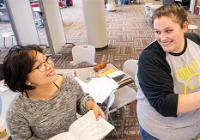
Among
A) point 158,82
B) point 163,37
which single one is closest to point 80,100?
point 158,82

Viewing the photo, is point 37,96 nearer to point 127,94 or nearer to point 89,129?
point 89,129

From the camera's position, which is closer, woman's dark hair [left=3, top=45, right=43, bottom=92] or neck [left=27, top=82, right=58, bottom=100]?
woman's dark hair [left=3, top=45, right=43, bottom=92]

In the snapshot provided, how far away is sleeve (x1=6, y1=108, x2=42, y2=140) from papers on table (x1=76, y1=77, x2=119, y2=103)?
2.47 ft

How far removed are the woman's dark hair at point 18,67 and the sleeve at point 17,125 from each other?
0.14 m

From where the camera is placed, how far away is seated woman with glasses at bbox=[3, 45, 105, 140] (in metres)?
0.89

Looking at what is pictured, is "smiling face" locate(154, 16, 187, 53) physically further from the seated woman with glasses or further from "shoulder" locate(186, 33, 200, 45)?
the seated woman with glasses

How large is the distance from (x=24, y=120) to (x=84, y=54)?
1.95 meters

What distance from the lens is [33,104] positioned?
978 mm

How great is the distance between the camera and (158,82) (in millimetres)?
811

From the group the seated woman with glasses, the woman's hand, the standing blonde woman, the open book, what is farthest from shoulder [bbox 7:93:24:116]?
the standing blonde woman

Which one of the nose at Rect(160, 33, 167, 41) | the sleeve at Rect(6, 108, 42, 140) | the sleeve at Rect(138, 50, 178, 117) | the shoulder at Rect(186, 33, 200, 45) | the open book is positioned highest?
the nose at Rect(160, 33, 167, 41)

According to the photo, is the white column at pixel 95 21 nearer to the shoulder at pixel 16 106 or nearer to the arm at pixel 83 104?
the arm at pixel 83 104

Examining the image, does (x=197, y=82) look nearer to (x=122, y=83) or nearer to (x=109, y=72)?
(x=122, y=83)

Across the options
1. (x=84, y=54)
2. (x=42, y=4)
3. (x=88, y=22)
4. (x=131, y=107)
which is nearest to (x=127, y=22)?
(x=88, y=22)
